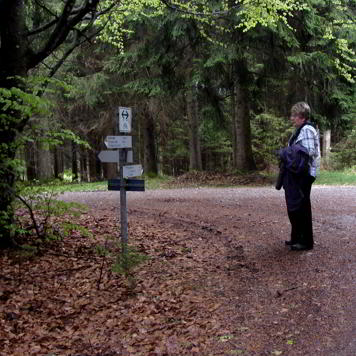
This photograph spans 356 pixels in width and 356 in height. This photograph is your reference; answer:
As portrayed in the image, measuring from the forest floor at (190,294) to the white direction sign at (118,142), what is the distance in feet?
5.85

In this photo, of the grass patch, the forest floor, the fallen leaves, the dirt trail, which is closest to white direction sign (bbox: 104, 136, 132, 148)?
the forest floor

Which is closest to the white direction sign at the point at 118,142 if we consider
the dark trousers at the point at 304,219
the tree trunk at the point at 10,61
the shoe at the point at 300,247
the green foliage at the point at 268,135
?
the tree trunk at the point at 10,61

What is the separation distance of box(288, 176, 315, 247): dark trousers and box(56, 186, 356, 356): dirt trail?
0.73 ft

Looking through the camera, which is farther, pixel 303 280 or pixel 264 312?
pixel 303 280

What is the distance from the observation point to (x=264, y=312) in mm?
4371

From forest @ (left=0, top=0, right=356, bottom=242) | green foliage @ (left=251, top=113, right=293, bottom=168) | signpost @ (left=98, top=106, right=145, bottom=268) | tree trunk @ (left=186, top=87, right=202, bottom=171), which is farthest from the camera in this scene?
green foliage @ (left=251, top=113, right=293, bottom=168)

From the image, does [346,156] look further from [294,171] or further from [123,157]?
[123,157]

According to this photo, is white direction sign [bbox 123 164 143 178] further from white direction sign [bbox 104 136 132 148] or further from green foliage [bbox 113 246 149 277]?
green foliage [bbox 113 246 149 277]

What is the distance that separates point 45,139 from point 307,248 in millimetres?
4163

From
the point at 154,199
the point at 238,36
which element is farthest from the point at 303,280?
the point at 238,36

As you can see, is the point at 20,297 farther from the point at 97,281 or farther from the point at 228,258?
the point at 228,258

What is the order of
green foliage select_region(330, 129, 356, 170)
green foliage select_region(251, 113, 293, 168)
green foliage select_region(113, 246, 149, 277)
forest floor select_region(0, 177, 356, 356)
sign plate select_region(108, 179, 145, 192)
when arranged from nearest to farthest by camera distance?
forest floor select_region(0, 177, 356, 356) → green foliage select_region(113, 246, 149, 277) → sign plate select_region(108, 179, 145, 192) → green foliage select_region(251, 113, 293, 168) → green foliage select_region(330, 129, 356, 170)

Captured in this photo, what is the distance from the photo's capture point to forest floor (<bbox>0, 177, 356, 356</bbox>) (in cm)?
396

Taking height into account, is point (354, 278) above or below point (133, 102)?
below
